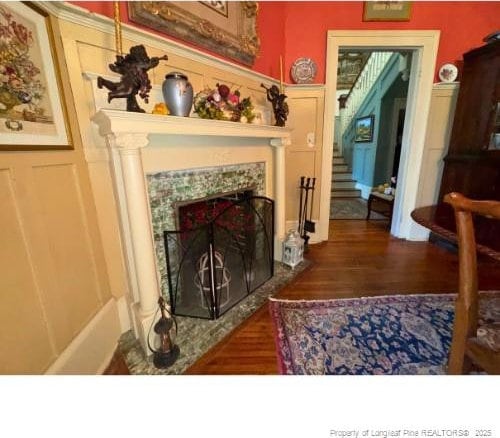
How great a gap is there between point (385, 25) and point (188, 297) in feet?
10.8

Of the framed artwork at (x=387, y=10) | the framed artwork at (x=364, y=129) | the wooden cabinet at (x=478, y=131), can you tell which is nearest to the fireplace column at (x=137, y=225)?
the wooden cabinet at (x=478, y=131)

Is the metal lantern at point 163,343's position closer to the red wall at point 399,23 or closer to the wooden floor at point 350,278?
the wooden floor at point 350,278

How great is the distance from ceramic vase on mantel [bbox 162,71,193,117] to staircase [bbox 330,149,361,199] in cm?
448

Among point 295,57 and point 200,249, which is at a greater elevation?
point 295,57

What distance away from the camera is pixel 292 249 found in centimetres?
226

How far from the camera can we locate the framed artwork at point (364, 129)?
500 cm

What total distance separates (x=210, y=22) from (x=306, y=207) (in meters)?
1.97

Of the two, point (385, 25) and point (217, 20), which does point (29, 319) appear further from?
point (385, 25)

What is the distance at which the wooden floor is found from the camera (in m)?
1.31

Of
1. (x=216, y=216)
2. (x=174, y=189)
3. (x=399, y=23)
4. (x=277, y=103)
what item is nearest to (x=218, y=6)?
(x=277, y=103)

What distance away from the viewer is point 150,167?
1.35 meters

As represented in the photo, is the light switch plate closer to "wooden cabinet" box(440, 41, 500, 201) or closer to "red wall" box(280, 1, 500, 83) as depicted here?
"red wall" box(280, 1, 500, 83)
